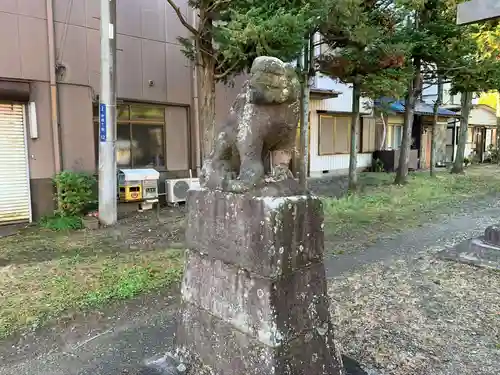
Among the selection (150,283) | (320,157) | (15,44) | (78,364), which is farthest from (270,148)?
(320,157)

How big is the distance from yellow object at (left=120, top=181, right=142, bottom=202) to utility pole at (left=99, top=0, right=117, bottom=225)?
3.70 feet

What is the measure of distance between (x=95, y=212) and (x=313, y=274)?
7.17 metres

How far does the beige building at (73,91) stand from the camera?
809cm

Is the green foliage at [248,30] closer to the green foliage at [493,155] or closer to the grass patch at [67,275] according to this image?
the grass patch at [67,275]

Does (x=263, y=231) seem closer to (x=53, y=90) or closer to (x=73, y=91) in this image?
(x=53, y=90)

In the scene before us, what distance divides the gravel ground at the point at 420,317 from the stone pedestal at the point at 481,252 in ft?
0.57

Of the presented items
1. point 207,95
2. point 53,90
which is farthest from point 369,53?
point 53,90

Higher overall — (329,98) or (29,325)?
(329,98)

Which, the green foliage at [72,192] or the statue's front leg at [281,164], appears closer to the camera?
the statue's front leg at [281,164]

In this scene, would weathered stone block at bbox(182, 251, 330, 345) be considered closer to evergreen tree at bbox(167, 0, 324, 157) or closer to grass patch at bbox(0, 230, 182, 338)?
grass patch at bbox(0, 230, 182, 338)

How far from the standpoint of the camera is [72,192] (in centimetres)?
831

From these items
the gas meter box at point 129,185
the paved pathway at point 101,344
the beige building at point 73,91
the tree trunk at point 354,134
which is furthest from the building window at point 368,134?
the paved pathway at point 101,344

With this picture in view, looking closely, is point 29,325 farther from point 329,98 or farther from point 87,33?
point 329,98

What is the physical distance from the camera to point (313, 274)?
2500mm
